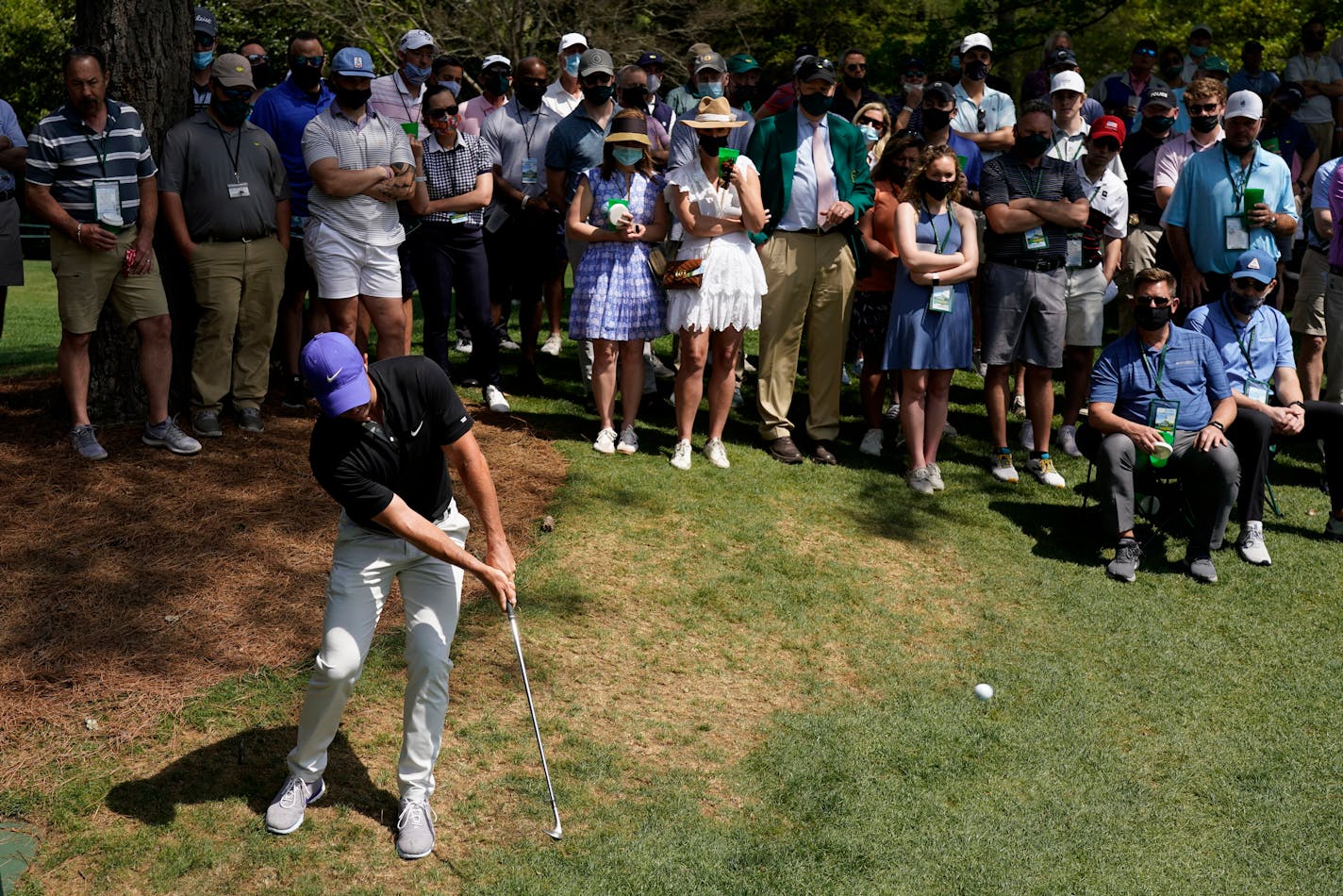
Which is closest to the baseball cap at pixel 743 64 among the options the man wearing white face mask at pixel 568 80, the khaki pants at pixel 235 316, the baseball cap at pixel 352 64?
the man wearing white face mask at pixel 568 80

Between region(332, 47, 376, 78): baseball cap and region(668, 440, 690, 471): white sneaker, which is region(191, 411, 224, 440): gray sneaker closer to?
region(332, 47, 376, 78): baseball cap

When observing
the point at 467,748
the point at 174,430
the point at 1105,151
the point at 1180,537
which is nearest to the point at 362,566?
the point at 467,748

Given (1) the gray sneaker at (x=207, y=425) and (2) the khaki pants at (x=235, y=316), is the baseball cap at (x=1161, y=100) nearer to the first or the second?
(2) the khaki pants at (x=235, y=316)

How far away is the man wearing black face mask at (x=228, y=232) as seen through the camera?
7.94m

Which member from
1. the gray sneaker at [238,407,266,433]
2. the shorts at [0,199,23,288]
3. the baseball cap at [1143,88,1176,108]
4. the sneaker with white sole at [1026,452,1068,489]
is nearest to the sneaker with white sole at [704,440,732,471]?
the sneaker with white sole at [1026,452,1068,489]

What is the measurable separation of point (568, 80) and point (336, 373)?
6.75m

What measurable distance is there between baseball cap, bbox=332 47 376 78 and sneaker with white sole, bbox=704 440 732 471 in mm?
3089

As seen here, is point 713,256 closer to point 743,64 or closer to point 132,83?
point 743,64

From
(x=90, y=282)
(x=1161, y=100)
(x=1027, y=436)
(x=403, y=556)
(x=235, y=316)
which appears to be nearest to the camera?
(x=403, y=556)

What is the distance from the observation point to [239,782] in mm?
5266

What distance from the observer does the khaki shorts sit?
755cm

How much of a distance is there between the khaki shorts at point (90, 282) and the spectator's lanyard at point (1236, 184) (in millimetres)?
6966

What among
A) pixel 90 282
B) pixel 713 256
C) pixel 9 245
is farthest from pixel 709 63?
pixel 9 245

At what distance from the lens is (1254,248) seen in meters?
9.02
